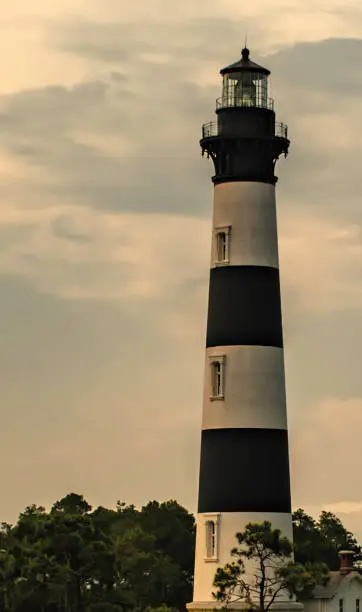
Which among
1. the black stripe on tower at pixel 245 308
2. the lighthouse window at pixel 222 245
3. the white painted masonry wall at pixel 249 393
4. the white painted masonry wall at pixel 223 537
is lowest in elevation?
the white painted masonry wall at pixel 223 537

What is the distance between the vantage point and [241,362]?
83.9 meters

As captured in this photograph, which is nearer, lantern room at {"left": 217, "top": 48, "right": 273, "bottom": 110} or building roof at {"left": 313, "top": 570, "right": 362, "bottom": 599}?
lantern room at {"left": 217, "top": 48, "right": 273, "bottom": 110}

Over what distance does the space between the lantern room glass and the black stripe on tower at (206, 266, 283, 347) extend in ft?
26.0

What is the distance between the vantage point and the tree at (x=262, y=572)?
81188 mm

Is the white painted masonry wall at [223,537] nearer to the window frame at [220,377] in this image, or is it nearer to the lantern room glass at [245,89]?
the window frame at [220,377]

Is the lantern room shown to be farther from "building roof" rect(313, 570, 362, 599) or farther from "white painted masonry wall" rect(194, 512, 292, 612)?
"building roof" rect(313, 570, 362, 599)

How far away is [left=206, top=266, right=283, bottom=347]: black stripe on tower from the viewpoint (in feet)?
276

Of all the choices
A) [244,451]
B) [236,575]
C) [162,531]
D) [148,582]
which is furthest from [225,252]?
[162,531]

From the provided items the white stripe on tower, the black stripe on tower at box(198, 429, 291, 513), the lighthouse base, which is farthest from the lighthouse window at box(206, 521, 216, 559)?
the lighthouse base

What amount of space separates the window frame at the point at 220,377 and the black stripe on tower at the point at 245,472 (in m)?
1.48

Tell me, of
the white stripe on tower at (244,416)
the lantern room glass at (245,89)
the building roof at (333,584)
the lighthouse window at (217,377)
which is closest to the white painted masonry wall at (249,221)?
the white stripe on tower at (244,416)

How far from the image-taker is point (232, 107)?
284 ft

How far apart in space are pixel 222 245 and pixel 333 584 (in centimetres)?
1920

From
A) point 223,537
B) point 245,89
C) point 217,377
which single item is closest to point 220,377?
point 217,377
